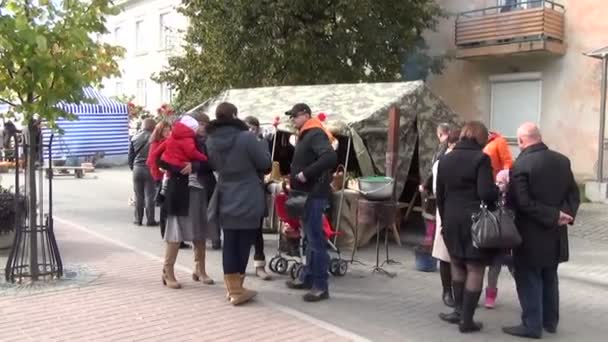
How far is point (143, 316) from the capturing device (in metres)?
5.59

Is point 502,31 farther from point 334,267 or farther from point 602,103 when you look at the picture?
point 334,267

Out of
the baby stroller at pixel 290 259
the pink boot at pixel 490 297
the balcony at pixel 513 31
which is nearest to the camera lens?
the pink boot at pixel 490 297

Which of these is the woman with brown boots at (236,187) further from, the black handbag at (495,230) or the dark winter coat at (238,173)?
the black handbag at (495,230)

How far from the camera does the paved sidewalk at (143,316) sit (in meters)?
5.12

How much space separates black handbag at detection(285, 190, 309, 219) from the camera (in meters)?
6.06

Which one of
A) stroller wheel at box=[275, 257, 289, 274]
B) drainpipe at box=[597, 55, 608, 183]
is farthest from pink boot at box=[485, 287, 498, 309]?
drainpipe at box=[597, 55, 608, 183]

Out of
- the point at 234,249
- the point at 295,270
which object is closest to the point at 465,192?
the point at 234,249

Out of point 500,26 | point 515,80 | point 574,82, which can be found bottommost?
point 574,82

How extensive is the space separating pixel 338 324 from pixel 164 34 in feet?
88.5

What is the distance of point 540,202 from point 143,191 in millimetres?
7003

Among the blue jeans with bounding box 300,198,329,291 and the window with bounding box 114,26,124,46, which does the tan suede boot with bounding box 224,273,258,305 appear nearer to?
the blue jeans with bounding box 300,198,329,291


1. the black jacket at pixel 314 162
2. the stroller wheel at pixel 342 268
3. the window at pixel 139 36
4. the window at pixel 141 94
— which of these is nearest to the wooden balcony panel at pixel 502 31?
the stroller wheel at pixel 342 268

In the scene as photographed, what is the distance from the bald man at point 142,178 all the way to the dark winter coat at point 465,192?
245 inches

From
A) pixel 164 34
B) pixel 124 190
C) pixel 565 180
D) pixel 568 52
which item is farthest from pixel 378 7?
pixel 164 34
